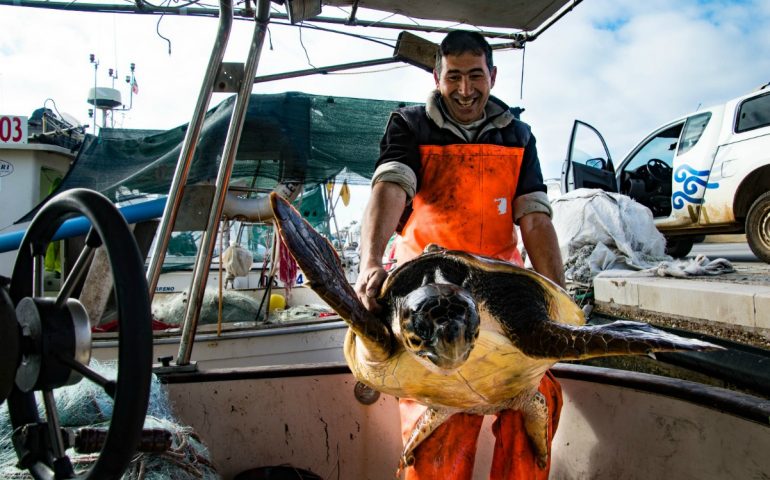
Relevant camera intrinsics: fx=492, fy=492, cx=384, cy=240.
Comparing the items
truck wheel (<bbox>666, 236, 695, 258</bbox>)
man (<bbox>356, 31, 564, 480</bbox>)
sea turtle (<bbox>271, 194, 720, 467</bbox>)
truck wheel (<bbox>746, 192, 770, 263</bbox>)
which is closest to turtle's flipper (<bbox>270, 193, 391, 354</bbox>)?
sea turtle (<bbox>271, 194, 720, 467</bbox>)

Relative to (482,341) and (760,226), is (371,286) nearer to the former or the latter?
(482,341)

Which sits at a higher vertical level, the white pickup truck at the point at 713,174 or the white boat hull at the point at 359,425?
the white pickup truck at the point at 713,174

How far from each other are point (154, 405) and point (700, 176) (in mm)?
5892

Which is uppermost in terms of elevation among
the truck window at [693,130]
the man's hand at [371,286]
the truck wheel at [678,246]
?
the truck window at [693,130]

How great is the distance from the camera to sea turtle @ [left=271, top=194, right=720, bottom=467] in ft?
3.68

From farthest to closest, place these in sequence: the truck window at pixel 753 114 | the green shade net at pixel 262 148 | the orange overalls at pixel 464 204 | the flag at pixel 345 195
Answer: the flag at pixel 345 195, the truck window at pixel 753 114, the green shade net at pixel 262 148, the orange overalls at pixel 464 204

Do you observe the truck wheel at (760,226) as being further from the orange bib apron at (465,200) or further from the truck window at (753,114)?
the orange bib apron at (465,200)

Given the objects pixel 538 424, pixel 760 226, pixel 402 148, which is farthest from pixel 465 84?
pixel 760 226

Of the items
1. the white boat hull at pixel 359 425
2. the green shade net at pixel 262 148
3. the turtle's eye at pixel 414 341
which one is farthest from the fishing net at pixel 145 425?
the green shade net at pixel 262 148

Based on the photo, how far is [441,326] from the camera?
1.12 meters

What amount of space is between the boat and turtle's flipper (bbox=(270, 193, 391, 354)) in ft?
1.48

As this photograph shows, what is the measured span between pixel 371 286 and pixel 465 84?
820mm

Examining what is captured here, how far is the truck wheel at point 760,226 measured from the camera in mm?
4656

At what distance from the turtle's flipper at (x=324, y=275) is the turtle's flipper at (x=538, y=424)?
505 millimetres
